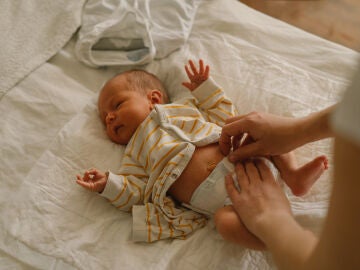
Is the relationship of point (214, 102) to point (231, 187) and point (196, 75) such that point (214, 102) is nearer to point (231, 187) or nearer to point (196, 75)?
point (196, 75)

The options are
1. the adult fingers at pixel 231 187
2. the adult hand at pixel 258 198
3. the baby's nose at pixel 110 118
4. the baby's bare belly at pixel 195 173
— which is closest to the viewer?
the adult hand at pixel 258 198

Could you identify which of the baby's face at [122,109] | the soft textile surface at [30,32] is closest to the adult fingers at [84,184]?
the baby's face at [122,109]

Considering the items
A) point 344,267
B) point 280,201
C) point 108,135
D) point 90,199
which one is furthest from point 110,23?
point 344,267

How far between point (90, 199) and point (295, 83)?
710 millimetres

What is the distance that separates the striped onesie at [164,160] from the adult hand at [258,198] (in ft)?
0.49

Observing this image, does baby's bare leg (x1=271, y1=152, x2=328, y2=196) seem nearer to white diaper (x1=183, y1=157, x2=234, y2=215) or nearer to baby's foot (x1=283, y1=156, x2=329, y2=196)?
baby's foot (x1=283, y1=156, x2=329, y2=196)

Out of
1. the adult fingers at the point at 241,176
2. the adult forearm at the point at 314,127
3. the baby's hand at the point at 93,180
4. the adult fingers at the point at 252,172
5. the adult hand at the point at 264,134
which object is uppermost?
the adult forearm at the point at 314,127

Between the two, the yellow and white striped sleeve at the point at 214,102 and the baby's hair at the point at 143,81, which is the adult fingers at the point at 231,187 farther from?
the baby's hair at the point at 143,81

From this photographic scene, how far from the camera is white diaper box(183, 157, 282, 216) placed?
1004mm

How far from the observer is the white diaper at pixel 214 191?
1004 millimetres

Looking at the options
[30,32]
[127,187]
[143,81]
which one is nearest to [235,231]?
[127,187]

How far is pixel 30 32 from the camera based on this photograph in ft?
4.46

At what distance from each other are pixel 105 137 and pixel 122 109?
0.35 ft

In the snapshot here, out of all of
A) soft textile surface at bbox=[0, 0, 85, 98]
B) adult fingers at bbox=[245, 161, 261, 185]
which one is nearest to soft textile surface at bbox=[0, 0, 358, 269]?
soft textile surface at bbox=[0, 0, 85, 98]
